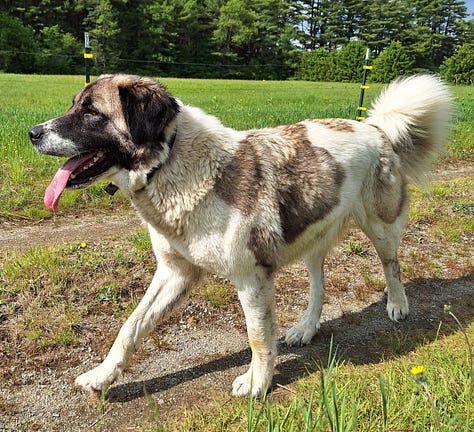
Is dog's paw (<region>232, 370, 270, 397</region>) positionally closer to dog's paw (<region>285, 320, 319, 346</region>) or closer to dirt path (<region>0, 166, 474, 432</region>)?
dirt path (<region>0, 166, 474, 432</region>)

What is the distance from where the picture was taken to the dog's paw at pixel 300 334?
12.0ft

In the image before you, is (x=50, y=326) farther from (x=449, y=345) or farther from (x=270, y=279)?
(x=449, y=345)

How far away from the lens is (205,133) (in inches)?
116

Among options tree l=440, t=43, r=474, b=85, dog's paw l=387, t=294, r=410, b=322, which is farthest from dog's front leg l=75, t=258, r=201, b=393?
tree l=440, t=43, r=474, b=85

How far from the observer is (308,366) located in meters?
3.38

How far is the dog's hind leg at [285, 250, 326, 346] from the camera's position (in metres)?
3.67

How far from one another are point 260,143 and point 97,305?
1.78 metres

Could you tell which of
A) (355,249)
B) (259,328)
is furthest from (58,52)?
(259,328)

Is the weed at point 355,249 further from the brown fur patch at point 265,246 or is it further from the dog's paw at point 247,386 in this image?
the dog's paw at point 247,386

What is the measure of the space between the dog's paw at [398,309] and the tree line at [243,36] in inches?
1831

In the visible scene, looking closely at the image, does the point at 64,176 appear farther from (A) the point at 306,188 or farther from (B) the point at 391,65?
(B) the point at 391,65

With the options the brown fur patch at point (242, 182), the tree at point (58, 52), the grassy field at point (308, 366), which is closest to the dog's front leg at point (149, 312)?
the grassy field at point (308, 366)

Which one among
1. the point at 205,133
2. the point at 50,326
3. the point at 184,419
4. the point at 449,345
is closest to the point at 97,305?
the point at 50,326

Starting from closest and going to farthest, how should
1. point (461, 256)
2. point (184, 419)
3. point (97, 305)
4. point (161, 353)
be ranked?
point (184, 419) < point (161, 353) < point (97, 305) < point (461, 256)
